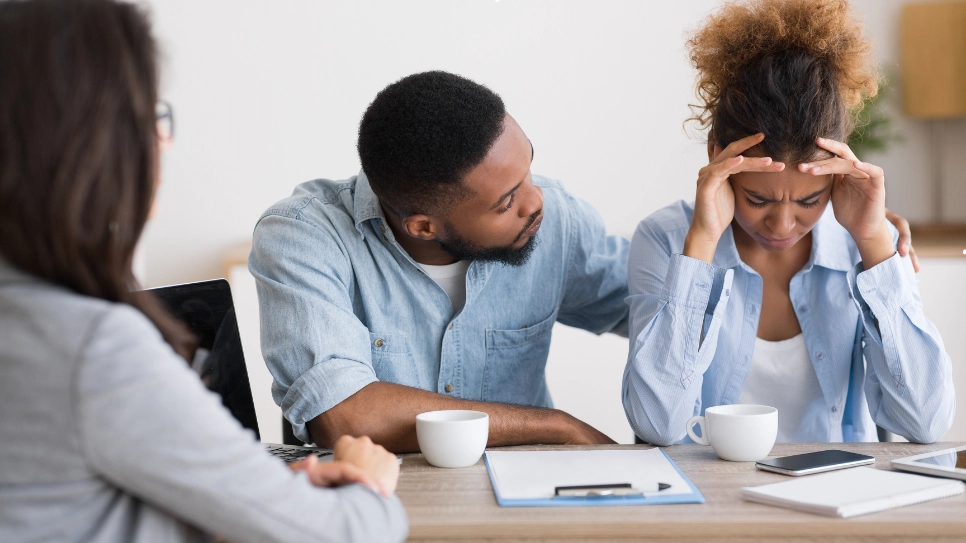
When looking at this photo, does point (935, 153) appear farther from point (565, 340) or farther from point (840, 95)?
point (840, 95)

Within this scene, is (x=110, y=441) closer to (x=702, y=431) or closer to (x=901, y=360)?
(x=702, y=431)

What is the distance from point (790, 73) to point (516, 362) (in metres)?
0.70

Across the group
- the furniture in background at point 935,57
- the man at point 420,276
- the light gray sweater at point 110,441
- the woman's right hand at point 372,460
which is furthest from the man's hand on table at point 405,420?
the furniture in background at point 935,57

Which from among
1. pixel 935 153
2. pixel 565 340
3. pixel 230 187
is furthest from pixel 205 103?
pixel 935 153

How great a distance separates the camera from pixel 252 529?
74 cm

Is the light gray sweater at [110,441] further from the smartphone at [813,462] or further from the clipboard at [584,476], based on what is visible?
the smartphone at [813,462]

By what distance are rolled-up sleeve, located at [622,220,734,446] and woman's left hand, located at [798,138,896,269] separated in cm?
22

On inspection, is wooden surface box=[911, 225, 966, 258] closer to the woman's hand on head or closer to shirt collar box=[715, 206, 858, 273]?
shirt collar box=[715, 206, 858, 273]

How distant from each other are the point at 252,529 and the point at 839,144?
108 cm

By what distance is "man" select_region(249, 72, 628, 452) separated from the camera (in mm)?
1319

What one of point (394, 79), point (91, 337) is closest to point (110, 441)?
point (91, 337)

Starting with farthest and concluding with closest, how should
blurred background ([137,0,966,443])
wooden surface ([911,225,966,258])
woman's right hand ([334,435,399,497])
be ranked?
blurred background ([137,0,966,443]), wooden surface ([911,225,966,258]), woman's right hand ([334,435,399,497])

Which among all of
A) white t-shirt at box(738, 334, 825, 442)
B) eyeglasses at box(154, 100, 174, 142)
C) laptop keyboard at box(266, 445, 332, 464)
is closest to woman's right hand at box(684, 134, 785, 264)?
white t-shirt at box(738, 334, 825, 442)

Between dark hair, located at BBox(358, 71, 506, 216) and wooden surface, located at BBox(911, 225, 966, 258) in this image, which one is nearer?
dark hair, located at BBox(358, 71, 506, 216)
